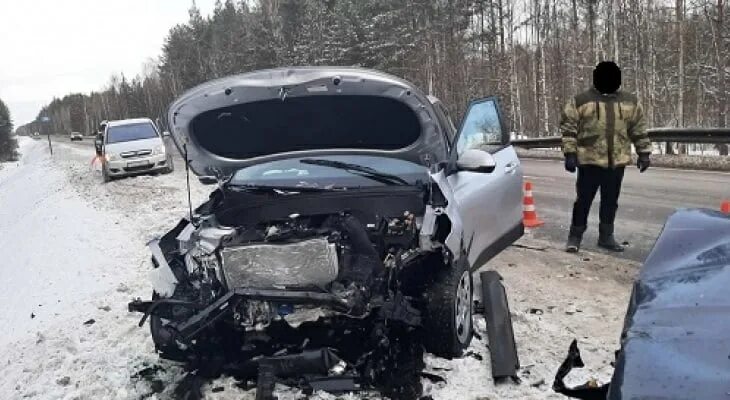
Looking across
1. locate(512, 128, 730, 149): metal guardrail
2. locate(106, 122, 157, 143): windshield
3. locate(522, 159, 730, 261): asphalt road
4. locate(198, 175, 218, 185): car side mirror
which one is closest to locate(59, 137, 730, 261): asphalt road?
locate(522, 159, 730, 261): asphalt road

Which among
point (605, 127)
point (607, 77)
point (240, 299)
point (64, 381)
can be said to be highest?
point (607, 77)

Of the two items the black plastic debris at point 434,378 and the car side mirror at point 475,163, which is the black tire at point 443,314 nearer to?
the black plastic debris at point 434,378

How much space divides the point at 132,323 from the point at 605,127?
4.66 metres

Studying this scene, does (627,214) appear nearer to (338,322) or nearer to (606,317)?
(606,317)

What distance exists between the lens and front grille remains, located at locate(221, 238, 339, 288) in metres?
3.58

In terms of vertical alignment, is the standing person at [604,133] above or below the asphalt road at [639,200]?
above

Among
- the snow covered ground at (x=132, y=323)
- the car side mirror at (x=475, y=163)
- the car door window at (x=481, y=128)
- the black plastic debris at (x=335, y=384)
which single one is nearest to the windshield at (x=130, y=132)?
the snow covered ground at (x=132, y=323)

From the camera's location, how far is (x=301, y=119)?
4500 mm

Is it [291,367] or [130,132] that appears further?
[130,132]

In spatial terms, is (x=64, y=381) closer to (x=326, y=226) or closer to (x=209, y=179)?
(x=209, y=179)

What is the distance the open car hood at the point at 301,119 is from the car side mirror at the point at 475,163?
0.17 metres

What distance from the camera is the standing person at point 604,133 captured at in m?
6.06

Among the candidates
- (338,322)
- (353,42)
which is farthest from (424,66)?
(338,322)

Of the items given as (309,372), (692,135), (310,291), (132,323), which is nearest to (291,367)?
(309,372)
